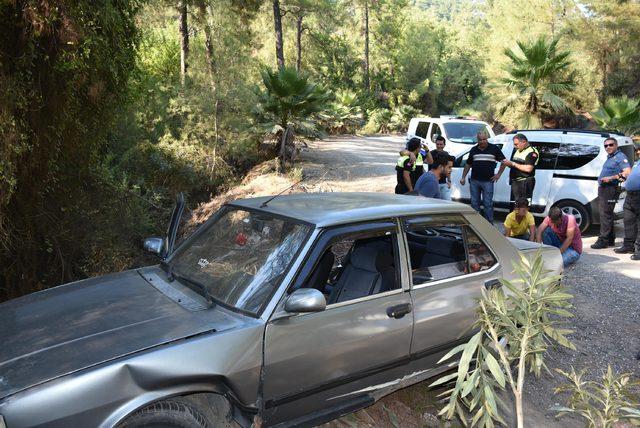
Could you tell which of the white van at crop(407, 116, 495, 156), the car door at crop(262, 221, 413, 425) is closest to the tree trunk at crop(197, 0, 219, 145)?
the white van at crop(407, 116, 495, 156)

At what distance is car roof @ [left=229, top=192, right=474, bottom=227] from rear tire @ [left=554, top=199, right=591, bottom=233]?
5.87 m

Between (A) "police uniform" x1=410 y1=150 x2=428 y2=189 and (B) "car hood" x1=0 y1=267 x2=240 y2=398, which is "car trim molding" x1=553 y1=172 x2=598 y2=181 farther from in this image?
(B) "car hood" x1=0 y1=267 x2=240 y2=398

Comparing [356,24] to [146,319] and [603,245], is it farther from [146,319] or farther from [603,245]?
[146,319]

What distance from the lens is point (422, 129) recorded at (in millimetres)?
14352

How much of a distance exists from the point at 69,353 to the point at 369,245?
2.18 m

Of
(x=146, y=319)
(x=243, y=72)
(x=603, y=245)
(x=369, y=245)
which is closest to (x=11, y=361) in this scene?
(x=146, y=319)

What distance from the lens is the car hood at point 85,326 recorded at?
8.36ft

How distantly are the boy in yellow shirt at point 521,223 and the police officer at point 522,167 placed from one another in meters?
0.97

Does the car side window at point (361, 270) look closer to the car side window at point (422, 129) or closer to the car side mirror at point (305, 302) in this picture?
the car side mirror at point (305, 302)

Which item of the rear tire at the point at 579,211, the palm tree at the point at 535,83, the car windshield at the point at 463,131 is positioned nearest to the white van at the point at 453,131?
the car windshield at the point at 463,131

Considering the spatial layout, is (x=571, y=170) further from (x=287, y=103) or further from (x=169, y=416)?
(x=287, y=103)

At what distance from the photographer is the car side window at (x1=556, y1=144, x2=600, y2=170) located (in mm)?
8820

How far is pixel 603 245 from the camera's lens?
28.3 feet

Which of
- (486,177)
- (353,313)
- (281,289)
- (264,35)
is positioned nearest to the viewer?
(281,289)
